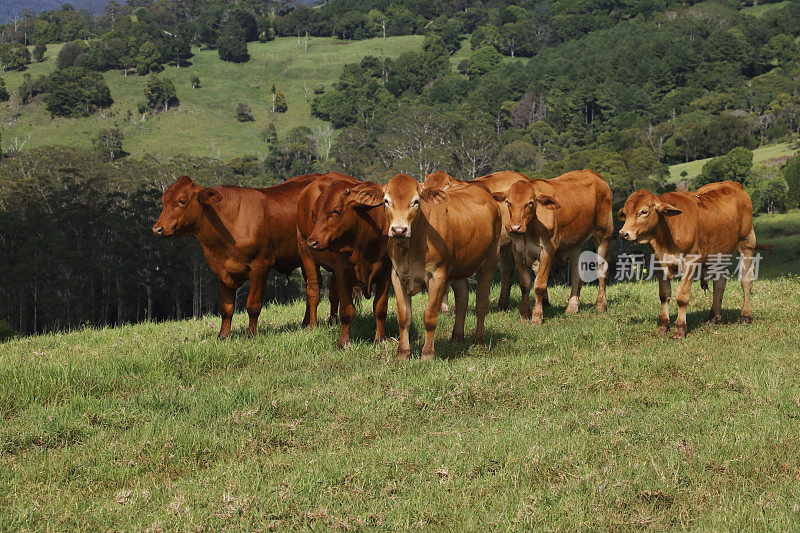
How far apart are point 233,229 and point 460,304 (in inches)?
142

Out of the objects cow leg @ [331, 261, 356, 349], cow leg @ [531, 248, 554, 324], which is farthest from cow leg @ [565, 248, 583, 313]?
cow leg @ [331, 261, 356, 349]

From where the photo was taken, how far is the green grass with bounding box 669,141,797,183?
105 meters

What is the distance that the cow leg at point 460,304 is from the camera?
10316 millimetres

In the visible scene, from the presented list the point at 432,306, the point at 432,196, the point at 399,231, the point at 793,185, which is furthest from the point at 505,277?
the point at 793,185

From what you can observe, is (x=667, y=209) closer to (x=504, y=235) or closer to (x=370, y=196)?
(x=504, y=235)

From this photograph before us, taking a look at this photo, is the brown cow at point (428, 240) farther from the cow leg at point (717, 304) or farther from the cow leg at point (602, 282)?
the cow leg at point (602, 282)

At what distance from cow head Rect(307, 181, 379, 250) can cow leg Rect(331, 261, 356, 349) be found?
2.20 feet

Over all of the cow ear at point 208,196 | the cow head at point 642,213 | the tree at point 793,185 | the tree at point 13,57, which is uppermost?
the tree at point 13,57

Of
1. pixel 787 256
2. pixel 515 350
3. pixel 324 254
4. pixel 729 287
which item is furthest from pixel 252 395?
pixel 787 256

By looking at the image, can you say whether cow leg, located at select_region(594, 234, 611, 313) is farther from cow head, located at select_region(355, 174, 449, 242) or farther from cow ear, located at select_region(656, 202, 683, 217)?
cow head, located at select_region(355, 174, 449, 242)

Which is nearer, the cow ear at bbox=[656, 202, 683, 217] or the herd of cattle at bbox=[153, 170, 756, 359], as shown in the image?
the herd of cattle at bbox=[153, 170, 756, 359]

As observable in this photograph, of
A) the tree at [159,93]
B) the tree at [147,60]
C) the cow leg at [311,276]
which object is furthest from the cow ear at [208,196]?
the tree at [147,60]

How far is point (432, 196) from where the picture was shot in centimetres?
884

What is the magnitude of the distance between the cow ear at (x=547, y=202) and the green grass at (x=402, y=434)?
7.81 feet
